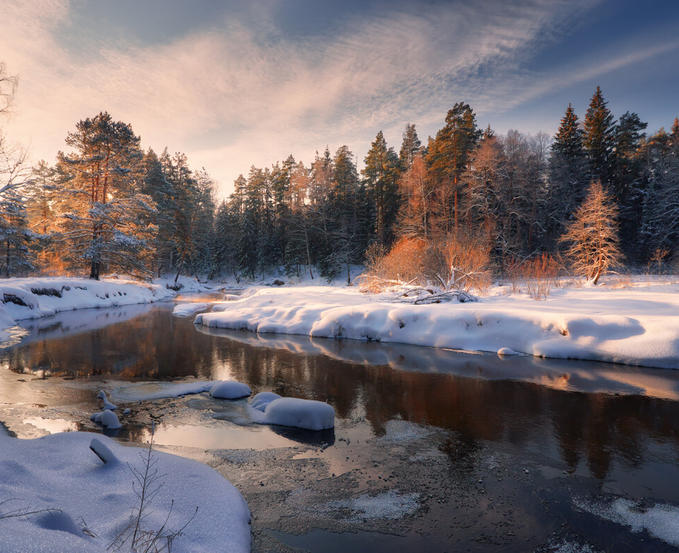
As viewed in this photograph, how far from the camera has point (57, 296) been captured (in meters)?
21.9

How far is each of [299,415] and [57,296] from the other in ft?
76.1

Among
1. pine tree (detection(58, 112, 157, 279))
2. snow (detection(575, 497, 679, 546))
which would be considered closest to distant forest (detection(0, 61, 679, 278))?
pine tree (detection(58, 112, 157, 279))

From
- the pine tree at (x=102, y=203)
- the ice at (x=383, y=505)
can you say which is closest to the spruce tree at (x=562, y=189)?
the ice at (x=383, y=505)

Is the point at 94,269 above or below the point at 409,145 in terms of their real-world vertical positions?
below

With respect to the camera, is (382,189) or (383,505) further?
(382,189)

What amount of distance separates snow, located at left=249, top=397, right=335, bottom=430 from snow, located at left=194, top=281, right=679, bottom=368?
24.8 feet

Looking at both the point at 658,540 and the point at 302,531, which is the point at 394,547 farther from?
the point at 658,540

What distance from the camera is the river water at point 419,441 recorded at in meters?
3.67

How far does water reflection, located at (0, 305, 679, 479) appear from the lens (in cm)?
585

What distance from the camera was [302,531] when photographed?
3.58 meters

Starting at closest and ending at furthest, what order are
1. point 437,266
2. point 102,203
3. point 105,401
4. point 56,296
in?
1. point 105,401
2. point 437,266
3. point 56,296
4. point 102,203

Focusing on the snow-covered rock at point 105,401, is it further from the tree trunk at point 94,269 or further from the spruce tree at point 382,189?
the spruce tree at point 382,189

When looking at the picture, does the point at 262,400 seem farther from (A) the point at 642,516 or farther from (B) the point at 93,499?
(A) the point at 642,516

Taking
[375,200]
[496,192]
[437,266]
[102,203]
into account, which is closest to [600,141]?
[496,192]
